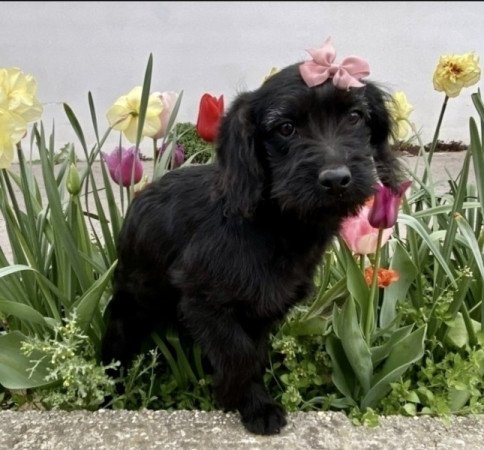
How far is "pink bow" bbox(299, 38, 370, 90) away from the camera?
1251 mm

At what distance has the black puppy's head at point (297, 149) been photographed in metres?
1.21

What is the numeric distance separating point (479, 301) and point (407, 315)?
0.91 feet

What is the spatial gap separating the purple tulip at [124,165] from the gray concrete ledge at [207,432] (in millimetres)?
678

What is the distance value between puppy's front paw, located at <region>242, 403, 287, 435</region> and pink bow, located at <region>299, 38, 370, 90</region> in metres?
0.80

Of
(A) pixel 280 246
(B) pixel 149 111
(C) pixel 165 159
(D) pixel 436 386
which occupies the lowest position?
(D) pixel 436 386

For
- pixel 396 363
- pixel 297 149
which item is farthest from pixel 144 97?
pixel 396 363

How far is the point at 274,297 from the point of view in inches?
55.7

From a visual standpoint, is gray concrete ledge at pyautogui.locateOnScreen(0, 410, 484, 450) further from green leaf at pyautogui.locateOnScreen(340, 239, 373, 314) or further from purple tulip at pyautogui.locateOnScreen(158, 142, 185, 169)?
purple tulip at pyautogui.locateOnScreen(158, 142, 185, 169)

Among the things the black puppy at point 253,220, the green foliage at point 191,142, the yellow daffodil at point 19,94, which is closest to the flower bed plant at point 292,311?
the yellow daffodil at point 19,94

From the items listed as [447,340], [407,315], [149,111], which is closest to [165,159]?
[149,111]

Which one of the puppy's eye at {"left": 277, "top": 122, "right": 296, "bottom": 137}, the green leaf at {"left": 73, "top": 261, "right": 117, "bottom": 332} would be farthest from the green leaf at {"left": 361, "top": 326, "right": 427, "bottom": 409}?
the green leaf at {"left": 73, "top": 261, "right": 117, "bottom": 332}

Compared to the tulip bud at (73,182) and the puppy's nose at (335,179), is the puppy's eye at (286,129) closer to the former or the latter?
the puppy's nose at (335,179)

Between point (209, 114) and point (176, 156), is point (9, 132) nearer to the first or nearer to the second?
point (209, 114)

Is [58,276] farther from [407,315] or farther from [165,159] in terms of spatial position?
[407,315]
